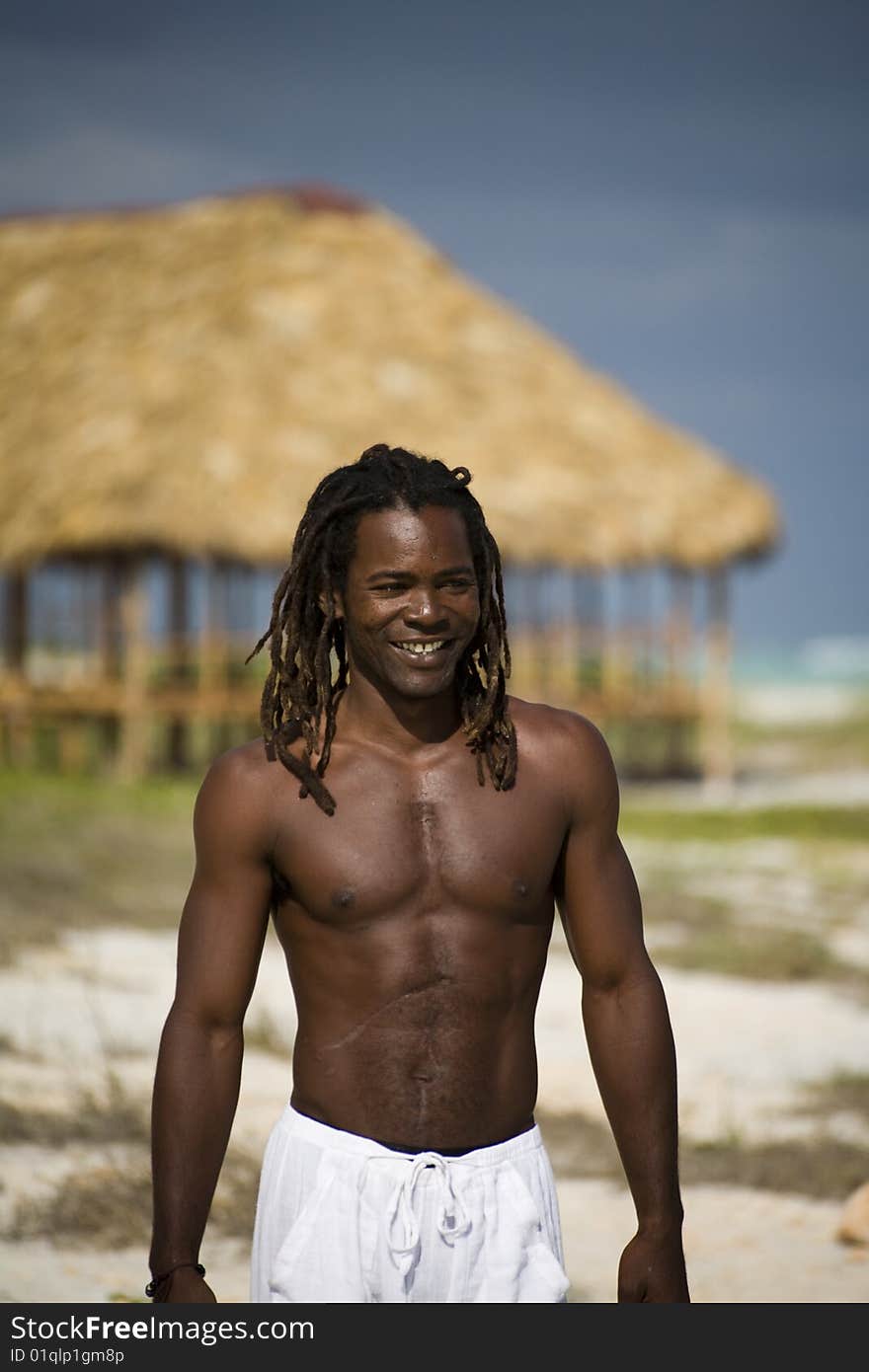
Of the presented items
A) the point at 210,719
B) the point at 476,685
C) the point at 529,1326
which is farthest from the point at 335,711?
the point at 210,719

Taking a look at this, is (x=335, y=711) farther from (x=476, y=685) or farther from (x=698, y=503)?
(x=698, y=503)

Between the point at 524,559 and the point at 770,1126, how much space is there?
35.7 ft

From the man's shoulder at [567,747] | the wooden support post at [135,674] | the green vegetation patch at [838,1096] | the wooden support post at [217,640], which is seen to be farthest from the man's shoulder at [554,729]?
the wooden support post at [217,640]

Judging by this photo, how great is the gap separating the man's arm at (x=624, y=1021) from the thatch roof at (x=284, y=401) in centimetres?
1280

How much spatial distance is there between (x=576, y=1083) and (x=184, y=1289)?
12.8 ft

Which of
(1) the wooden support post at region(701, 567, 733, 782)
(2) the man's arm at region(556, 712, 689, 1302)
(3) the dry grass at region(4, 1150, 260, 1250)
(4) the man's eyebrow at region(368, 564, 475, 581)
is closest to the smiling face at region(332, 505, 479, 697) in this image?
(4) the man's eyebrow at region(368, 564, 475, 581)

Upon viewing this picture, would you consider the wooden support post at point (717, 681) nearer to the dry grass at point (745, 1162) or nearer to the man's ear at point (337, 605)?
the dry grass at point (745, 1162)

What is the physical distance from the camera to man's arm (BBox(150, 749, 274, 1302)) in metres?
2.13

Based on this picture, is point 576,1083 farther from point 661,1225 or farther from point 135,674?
point 135,674

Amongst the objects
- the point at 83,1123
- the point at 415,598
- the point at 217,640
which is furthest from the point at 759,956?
the point at 217,640

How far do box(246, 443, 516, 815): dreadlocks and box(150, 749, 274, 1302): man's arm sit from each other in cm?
9

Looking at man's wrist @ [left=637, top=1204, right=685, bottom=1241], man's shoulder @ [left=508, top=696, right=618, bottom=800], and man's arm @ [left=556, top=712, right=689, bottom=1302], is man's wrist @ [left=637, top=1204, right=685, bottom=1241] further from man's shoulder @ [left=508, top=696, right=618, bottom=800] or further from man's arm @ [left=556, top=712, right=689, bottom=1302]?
man's shoulder @ [left=508, top=696, right=618, bottom=800]

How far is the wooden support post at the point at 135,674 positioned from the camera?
599 inches

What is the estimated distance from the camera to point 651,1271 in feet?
7.12
